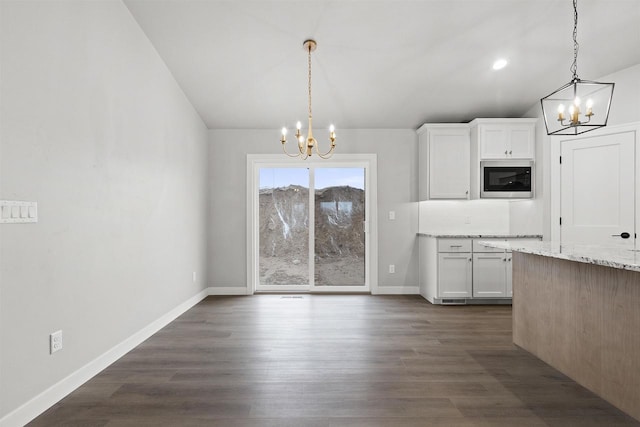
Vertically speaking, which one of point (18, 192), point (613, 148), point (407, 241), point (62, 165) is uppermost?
point (613, 148)

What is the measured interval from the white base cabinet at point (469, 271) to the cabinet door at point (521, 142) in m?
1.22

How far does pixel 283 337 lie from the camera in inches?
125

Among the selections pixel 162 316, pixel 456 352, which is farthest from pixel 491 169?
pixel 162 316

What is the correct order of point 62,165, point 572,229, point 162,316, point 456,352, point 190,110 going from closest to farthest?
point 62,165
point 456,352
point 162,316
point 572,229
point 190,110

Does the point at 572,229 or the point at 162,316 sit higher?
the point at 572,229

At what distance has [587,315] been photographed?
2035 millimetres

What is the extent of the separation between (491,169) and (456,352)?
2.62 m

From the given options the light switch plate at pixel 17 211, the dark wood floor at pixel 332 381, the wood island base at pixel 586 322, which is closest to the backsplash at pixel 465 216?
the dark wood floor at pixel 332 381

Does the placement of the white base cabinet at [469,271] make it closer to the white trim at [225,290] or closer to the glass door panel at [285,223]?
the glass door panel at [285,223]

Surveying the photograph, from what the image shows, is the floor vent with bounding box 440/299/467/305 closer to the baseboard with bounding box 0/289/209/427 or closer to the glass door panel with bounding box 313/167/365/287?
the glass door panel with bounding box 313/167/365/287

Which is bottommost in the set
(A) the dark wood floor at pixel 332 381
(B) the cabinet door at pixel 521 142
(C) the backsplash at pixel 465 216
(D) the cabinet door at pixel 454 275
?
(A) the dark wood floor at pixel 332 381

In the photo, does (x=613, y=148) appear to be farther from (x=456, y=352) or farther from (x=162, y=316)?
(x=162, y=316)

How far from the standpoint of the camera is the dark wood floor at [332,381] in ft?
6.27

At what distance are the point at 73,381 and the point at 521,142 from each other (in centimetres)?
518
